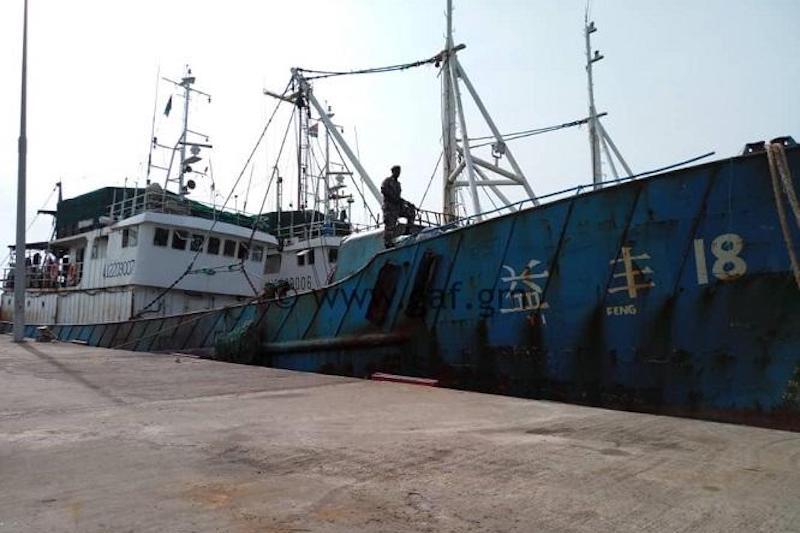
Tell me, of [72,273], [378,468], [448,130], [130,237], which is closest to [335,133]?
[448,130]

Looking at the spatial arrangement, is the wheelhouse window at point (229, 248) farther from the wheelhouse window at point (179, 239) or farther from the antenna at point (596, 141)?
the antenna at point (596, 141)

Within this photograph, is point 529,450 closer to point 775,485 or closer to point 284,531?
point 775,485

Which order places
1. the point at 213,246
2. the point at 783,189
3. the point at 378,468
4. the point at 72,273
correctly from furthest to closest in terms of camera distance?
the point at 72,273 < the point at 213,246 < the point at 783,189 < the point at 378,468

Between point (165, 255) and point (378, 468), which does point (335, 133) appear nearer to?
point (165, 255)

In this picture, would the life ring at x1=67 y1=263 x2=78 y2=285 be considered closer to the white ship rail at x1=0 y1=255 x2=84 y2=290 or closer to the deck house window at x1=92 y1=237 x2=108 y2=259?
the white ship rail at x1=0 y1=255 x2=84 y2=290

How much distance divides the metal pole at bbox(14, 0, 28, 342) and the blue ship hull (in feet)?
28.8

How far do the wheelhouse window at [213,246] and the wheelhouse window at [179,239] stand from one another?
0.63 m

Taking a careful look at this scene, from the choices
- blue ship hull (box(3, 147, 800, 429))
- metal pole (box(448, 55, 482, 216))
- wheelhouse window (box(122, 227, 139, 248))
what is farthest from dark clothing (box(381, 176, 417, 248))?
wheelhouse window (box(122, 227, 139, 248))

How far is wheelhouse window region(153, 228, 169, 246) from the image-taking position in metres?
16.5

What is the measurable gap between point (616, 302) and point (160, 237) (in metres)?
12.9

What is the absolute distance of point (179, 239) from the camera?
1684 cm

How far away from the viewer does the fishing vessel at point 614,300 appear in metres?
6.05

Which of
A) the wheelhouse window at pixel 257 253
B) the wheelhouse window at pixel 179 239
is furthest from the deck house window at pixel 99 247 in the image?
the wheelhouse window at pixel 257 253

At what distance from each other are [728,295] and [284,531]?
5296 millimetres
